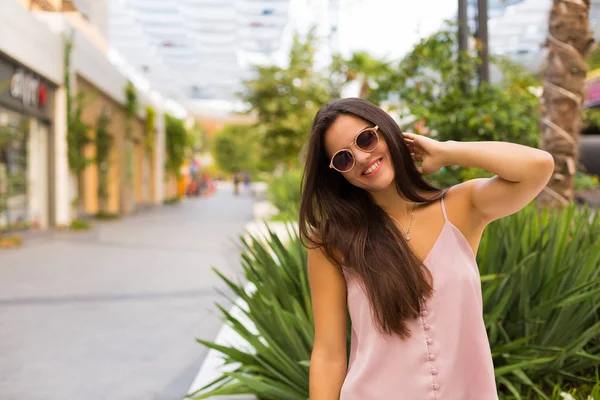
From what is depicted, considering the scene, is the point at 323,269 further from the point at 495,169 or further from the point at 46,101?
the point at 46,101

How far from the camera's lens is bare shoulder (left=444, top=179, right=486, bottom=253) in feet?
4.85

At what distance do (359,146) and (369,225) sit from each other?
0.70 ft

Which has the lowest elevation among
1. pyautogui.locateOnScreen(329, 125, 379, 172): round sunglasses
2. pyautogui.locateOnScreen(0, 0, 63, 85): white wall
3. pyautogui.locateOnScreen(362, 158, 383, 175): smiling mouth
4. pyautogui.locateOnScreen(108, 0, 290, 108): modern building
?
pyautogui.locateOnScreen(362, 158, 383, 175): smiling mouth

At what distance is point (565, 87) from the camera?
374 centimetres

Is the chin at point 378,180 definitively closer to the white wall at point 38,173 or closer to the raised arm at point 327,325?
the raised arm at point 327,325

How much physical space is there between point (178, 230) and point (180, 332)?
9852 millimetres

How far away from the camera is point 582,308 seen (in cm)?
235

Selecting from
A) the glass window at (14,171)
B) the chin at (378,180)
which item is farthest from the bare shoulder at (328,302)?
the glass window at (14,171)

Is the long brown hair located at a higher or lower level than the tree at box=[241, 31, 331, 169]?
lower

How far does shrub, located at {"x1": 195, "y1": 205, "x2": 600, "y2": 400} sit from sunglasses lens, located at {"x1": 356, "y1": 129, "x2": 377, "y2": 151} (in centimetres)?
100

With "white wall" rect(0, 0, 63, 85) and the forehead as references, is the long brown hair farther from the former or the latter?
"white wall" rect(0, 0, 63, 85)

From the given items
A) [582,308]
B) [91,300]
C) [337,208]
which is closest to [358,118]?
[337,208]

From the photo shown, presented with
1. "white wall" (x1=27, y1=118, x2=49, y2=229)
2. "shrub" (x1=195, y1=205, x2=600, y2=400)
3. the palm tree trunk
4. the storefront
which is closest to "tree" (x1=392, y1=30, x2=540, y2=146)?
the palm tree trunk

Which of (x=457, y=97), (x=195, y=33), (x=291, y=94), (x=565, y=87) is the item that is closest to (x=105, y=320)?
(x=457, y=97)
